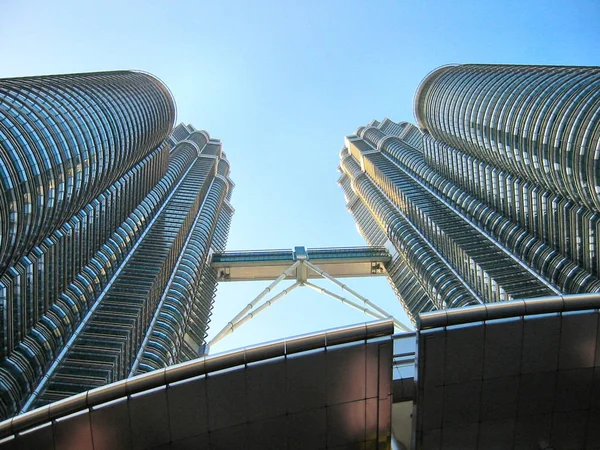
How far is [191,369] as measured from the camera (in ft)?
46.5

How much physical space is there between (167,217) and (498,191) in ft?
205

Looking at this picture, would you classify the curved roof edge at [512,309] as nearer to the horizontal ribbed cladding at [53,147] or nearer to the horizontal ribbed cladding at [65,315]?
the horizontal ribbed cladding at [53,147]

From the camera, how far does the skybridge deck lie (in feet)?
409

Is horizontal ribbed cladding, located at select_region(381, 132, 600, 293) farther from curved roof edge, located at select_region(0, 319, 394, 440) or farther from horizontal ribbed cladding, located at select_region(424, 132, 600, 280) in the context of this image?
curved roof edge, located at select_region(0, 319, 394, 440)

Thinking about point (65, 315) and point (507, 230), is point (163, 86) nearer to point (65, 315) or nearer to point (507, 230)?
point (65, 315)

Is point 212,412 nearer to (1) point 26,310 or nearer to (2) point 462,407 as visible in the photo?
(2) point 462,407

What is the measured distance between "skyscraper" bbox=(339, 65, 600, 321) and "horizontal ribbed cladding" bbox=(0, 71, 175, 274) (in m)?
53.8

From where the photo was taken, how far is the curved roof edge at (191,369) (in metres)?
13.8

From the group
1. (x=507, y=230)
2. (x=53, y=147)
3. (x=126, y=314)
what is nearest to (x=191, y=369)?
(x=53, y=147)

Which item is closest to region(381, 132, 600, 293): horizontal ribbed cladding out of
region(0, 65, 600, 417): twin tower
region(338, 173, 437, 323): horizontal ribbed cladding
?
region(0, 65, 600, 417): twin tower

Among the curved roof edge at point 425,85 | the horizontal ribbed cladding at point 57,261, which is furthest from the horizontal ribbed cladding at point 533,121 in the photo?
the horizontal ribbed cladding at point 57,261

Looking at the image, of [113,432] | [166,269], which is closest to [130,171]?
[166,269]

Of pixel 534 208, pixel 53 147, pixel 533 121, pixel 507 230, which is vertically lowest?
pixel 507 230

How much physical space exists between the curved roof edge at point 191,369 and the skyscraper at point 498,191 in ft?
177
